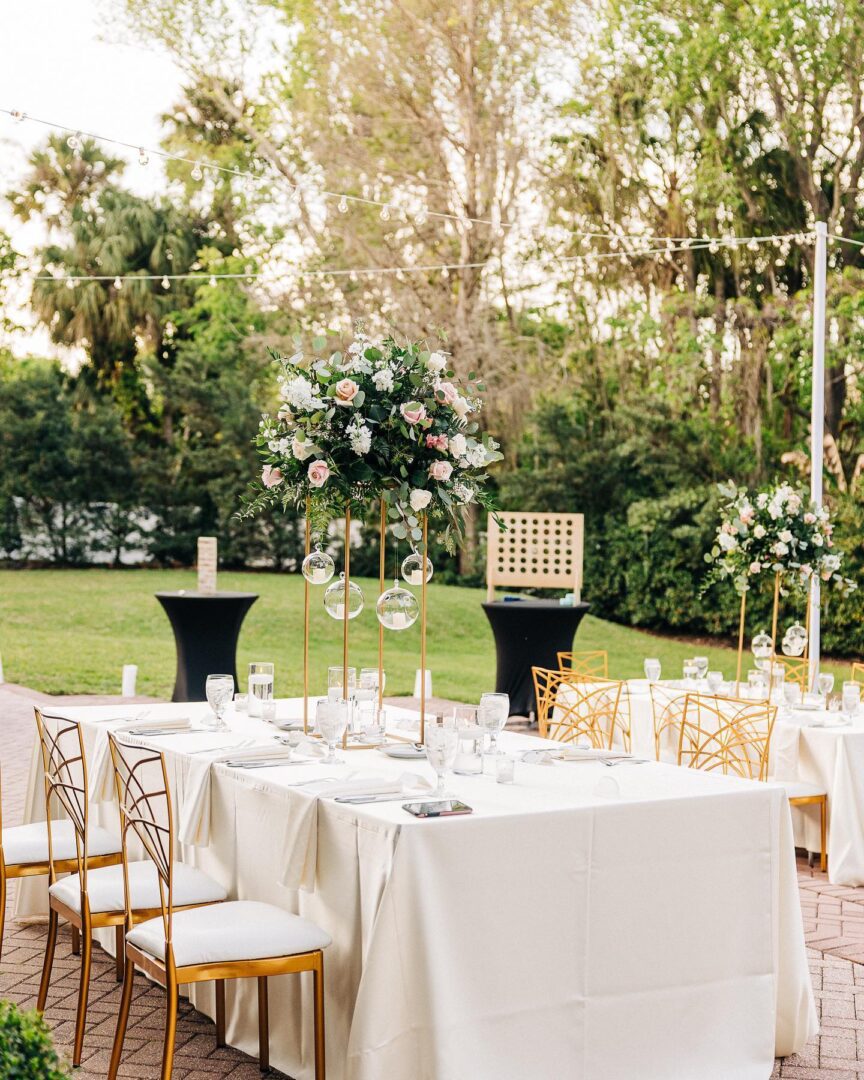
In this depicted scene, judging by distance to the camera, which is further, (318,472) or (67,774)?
(67,774)

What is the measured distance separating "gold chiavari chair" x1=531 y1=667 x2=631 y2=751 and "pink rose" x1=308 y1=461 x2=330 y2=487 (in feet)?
9.52

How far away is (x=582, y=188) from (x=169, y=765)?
16.9 m

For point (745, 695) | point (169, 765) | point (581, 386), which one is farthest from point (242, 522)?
point (169, 765)

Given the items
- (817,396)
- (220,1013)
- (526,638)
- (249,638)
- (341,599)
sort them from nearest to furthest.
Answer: (220,1013) < (341,599) < (817,396) < (526,638) < (249,638)

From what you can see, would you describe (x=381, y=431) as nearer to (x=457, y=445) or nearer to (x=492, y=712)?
(x=457, y=445)

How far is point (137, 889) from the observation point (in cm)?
388

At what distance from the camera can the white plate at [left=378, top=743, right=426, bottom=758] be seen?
4242 millimetres

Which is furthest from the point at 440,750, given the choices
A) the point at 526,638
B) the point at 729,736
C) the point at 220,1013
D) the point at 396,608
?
the point at 526,638

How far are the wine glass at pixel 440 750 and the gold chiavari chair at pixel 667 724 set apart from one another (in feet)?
10.7

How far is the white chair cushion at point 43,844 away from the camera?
439 centimetres

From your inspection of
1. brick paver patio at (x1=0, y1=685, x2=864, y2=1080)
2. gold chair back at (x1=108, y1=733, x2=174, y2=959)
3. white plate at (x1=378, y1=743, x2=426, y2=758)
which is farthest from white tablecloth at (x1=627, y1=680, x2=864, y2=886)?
gold chair back at (x1=108, y1=733, x2=174, y2=959)

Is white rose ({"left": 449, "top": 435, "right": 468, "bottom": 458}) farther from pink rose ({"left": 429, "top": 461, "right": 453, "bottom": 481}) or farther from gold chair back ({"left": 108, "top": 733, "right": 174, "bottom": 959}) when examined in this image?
gold chair back ({"left": 108, "top": 733, "right": 174, "bottom": 959})

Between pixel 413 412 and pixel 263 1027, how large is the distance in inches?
75.1

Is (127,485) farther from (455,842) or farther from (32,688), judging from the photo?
(455,842)
